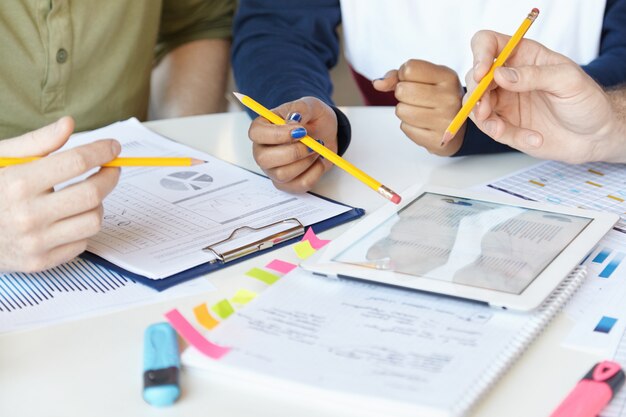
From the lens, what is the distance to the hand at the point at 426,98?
106 cm

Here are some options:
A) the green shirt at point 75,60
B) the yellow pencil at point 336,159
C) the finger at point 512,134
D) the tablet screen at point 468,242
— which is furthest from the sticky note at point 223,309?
the green shirt at point 75,60

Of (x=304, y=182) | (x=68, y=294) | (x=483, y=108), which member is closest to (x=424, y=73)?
(x=483, y=108)

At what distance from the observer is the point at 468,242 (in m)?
0.78

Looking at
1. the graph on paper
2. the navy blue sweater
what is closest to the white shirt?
the navy blue sweater

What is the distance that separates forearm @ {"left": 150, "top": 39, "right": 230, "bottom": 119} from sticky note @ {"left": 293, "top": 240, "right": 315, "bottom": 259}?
33.0 inches

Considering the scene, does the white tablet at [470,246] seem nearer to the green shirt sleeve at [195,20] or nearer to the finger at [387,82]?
the finger at [387,82]

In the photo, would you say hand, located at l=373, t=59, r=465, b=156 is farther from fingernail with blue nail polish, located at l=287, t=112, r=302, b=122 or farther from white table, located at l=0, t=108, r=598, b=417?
white table, located at l=0, t=108, r=598, b=417

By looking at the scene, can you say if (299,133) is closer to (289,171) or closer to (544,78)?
(289,171)

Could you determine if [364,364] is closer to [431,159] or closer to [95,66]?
[431,159]

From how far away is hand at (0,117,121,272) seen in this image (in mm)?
713

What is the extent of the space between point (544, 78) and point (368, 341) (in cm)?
44

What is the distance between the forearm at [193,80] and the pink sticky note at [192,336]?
38.4 inches

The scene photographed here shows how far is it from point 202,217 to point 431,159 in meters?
0.37

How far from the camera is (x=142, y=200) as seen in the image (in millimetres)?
959
